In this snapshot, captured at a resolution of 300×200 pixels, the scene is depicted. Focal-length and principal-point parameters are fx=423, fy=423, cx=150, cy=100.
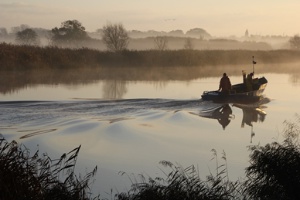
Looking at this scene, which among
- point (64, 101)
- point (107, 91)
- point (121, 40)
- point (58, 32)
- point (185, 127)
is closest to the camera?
point (185, 127)

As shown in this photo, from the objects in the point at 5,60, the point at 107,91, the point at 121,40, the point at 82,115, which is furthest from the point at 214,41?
the point at 82,115

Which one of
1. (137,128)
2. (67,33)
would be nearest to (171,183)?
(137,128)

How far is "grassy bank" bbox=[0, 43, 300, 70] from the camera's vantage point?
3644cm

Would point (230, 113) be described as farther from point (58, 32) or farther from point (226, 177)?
point (58, 32)

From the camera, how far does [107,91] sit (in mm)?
24641

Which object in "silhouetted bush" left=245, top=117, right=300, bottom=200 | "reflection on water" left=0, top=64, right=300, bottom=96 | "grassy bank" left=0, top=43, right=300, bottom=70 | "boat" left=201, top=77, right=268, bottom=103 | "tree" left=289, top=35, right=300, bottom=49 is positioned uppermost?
"tree" left=289, top=35, right=300, bottom=49

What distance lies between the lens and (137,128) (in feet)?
→ 46.1

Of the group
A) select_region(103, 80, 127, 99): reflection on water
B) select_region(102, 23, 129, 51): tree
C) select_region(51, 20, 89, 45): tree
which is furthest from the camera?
select_region(51, 20, 89, 45): tree

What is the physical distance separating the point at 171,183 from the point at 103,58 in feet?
119

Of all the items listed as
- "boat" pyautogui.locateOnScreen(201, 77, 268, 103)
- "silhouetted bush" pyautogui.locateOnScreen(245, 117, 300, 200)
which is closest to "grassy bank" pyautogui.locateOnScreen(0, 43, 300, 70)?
"boat" pyautogui.locateOnScreen(201, 77, 268, 103)

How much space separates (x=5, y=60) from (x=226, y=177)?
30.6 m

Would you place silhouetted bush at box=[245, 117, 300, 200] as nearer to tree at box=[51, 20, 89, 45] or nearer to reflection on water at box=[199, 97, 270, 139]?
reflection on water at box=[199, 97, 270, 139]

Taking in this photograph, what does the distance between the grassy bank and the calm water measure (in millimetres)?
13902

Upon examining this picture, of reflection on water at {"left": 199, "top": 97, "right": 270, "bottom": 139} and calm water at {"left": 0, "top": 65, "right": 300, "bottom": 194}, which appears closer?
calm water at {"left": 0, "top": 65, "right": 300, "bottom": 194}
